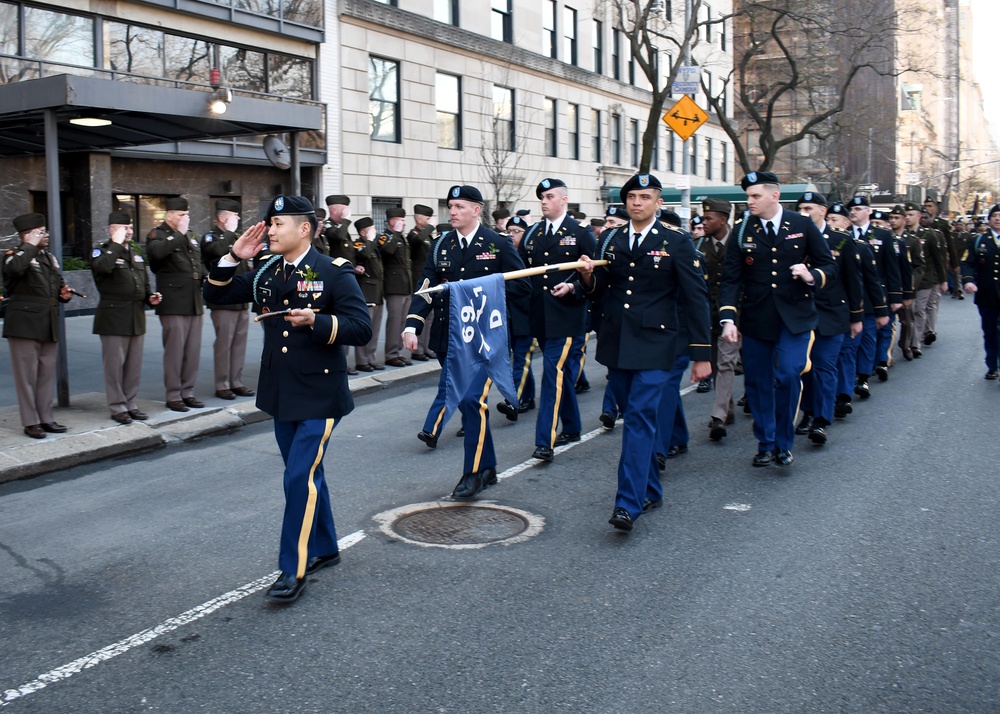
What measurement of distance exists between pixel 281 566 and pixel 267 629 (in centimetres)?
42

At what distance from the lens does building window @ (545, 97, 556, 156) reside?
32562 millimetres

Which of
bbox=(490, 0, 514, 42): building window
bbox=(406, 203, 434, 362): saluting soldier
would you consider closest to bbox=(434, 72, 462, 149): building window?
bbox=(490, 0, 514, 42): building window

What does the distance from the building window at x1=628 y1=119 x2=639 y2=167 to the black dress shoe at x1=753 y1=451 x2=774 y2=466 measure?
105 ft

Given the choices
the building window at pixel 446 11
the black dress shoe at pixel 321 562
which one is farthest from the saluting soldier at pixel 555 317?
the building window at pixel 446 11

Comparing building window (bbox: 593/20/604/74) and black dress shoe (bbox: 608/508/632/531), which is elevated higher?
building window (bbox: 593/20/604/74)

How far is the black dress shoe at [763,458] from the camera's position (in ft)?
25.9

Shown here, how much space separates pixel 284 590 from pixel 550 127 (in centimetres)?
2934

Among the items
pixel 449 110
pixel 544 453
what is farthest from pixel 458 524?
pixel 449 110

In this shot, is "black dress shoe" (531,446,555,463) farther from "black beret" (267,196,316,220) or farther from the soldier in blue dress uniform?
"black beret" (267,196,316,220)

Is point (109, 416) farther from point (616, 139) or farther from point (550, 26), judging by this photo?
point (616, 139)

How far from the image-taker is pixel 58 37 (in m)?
17.5

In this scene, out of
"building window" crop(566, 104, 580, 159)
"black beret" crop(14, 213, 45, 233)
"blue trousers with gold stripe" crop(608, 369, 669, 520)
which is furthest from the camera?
"building window" crop(566, 104, 580, 159)

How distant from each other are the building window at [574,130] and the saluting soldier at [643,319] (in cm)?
2830

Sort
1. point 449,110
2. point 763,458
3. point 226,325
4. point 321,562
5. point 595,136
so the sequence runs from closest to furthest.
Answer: point 321,562
point 763,458
point 226,325
point 449,110
point 595,136
